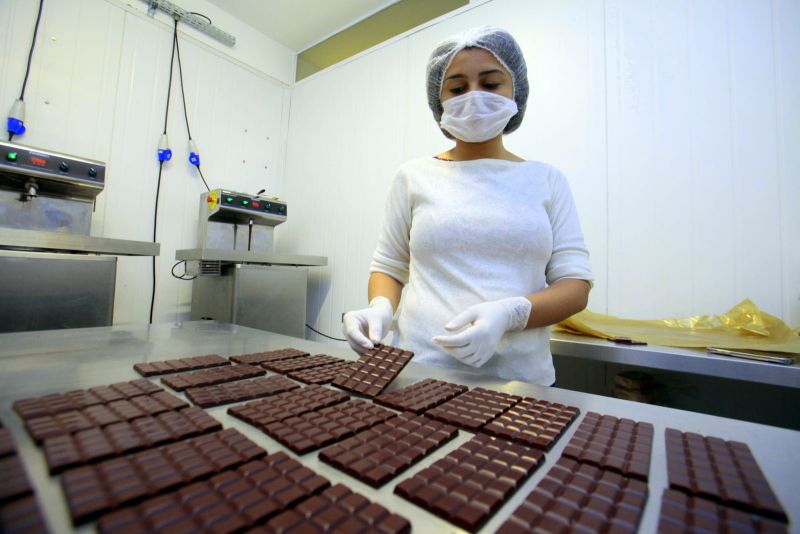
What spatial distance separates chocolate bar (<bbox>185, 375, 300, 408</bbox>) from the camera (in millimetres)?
506

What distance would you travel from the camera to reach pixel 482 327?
77 cm

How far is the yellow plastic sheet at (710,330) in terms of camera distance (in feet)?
3.74

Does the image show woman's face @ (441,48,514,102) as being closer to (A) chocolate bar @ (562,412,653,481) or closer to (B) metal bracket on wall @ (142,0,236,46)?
(A) chocolate bar @ (562,412,653,481)

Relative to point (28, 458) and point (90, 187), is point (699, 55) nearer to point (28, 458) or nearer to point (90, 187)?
point (28, 458)

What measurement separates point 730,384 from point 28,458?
1.97 meters

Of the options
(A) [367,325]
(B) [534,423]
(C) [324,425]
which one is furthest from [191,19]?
(B) [534,423]

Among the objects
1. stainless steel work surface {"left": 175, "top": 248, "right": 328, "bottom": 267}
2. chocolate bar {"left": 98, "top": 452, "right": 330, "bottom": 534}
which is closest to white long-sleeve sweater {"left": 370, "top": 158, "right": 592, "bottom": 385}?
chocolate bar {"left": 98, "top": 452, "right": 330, "bottom": 534}

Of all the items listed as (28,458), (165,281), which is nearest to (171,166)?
(165,281)

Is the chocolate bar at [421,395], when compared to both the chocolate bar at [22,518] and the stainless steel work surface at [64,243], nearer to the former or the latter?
the chocolate bar at [22,518]

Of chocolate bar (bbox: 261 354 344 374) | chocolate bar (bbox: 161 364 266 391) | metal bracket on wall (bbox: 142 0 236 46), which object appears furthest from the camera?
metal bracket on wall (bbox: 142 0 236 46)

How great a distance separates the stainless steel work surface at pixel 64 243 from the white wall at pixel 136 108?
2.81 ft

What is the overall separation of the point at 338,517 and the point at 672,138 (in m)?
1.91

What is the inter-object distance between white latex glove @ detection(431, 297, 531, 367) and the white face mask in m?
0.50

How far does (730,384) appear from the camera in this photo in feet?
4.73
